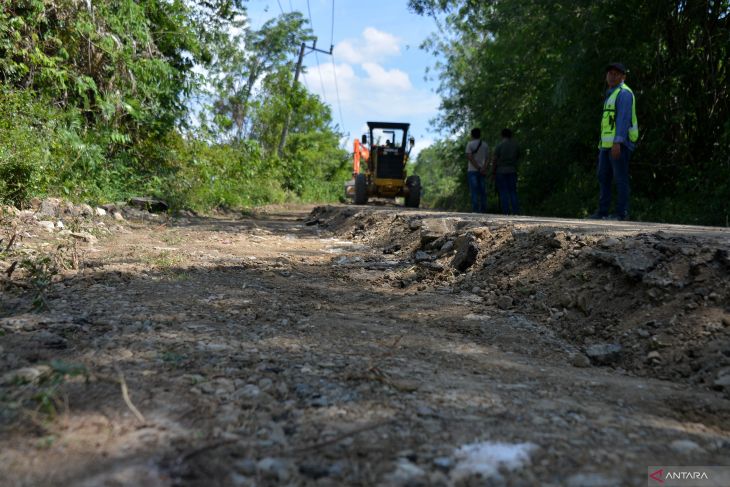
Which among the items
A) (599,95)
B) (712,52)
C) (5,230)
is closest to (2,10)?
(5,230)

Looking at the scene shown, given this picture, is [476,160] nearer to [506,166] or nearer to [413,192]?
[506,166]

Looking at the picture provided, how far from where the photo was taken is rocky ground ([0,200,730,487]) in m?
1.63

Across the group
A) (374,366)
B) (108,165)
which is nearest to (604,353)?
(374,366)

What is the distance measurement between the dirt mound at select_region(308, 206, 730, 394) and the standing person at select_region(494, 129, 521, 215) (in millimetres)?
4837

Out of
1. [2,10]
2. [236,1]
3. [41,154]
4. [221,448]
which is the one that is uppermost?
[236,1]

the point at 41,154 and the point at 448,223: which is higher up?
the point at 41,154

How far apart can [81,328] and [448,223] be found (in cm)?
491

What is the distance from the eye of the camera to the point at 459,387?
7.57 feet

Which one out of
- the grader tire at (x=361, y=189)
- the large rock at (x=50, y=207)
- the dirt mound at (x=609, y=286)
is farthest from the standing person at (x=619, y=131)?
the grader tire at (x=361, y=189)

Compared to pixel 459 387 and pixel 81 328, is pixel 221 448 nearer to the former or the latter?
pixel 459 387

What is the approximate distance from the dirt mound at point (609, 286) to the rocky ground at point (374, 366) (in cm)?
1

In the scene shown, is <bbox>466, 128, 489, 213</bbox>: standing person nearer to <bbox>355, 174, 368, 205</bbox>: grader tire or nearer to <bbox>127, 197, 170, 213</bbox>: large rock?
<bbox>355, 174, 368, 205</bbox>: grader tire

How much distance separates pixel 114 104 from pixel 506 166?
23.9ft

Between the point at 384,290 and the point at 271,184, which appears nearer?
the point at 384,290
